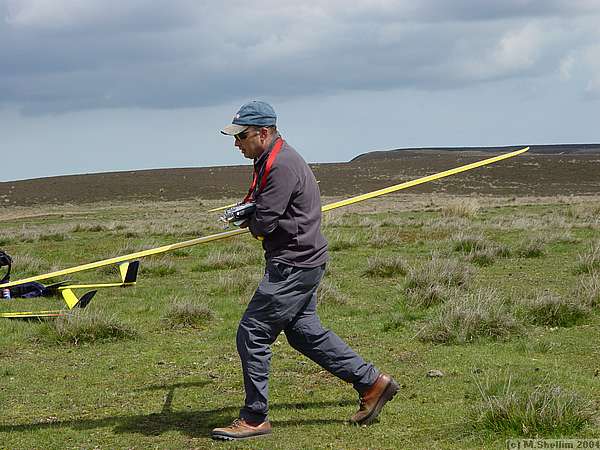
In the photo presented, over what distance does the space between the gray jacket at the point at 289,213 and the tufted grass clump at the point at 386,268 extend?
26.8ft

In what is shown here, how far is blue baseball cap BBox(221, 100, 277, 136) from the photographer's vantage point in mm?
5680

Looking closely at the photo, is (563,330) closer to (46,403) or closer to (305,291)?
(305,291)

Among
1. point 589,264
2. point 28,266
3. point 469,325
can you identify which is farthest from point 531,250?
point 28,266

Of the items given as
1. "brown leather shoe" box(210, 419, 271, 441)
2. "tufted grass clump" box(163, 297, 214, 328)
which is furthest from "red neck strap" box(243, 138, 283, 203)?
"tufted grass clump" box(163, 297, 214, 328)

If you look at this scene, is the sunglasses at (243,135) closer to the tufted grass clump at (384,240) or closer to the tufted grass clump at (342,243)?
the tufted grass clump at (342,243)

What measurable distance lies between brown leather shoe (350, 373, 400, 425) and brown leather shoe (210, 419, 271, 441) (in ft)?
2.21

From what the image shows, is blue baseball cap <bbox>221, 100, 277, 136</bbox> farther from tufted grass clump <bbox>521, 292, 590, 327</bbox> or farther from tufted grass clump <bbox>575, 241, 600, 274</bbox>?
tufted grass clump <bbox>575, 241, 600, 274</bbox>

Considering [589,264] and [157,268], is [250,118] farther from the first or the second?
[157,268]

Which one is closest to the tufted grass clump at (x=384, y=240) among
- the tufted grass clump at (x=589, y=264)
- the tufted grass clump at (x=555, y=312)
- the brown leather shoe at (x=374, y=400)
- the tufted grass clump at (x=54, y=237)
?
the tufted grass clump at (x=589, y=264)

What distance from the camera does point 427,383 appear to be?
286 inches

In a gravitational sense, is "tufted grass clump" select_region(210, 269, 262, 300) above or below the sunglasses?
below

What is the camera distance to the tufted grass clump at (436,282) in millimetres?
11023

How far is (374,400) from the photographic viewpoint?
239 inches

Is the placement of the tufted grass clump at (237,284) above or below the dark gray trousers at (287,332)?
below
